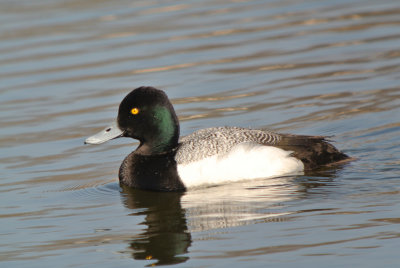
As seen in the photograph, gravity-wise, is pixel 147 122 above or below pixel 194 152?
above

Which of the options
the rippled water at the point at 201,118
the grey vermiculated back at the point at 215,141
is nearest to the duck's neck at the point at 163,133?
the grey vermiculated back at the point at 215,141

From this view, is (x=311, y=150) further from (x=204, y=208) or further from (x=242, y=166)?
(x=204, y=208)

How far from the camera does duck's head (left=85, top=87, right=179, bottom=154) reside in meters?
8.34

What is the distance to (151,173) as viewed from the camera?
26.9 feet

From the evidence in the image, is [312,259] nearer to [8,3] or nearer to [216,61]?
[216,61]

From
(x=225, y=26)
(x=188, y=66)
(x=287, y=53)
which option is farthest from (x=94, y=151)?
(x=225, y=26)

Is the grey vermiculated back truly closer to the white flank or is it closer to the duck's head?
the white flank

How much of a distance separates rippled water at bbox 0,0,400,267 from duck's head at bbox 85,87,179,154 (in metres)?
0.56

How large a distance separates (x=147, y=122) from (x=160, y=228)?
1.81 metres

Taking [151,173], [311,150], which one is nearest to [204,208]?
[151,173]

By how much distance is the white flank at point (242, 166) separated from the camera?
808 cm

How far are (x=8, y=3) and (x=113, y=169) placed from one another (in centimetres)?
1049

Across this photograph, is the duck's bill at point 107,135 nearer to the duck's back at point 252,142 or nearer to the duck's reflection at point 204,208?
the duck's reflection at point 204,208

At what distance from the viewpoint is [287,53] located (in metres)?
13.4
